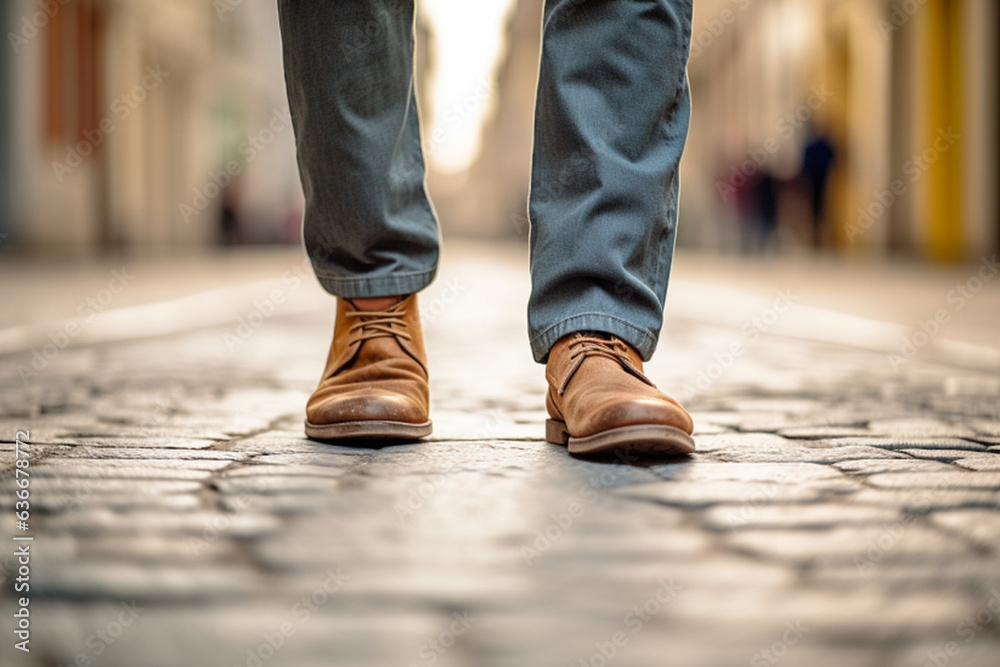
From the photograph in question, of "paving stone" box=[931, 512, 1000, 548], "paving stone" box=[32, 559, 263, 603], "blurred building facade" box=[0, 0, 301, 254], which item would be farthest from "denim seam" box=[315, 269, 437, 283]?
"blurred building facade" box=[0, 0, 301, 254]

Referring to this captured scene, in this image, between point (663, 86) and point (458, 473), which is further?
point (663, 86)

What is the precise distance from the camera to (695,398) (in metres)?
2.67

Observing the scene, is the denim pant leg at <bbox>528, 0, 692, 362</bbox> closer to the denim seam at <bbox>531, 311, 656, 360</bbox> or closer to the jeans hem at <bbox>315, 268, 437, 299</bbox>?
the denim seam at <bbox>531, 311, 656, 360</bbox>

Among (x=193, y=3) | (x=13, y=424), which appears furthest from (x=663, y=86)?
(x=193, y=3)

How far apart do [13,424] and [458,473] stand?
3.52 ft

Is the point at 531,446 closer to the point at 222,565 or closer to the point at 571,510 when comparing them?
the point at 571,510

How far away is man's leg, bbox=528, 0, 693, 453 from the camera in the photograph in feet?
6.19

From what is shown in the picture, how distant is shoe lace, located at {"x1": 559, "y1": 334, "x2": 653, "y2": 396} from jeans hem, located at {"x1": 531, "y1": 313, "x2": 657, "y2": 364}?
16mm

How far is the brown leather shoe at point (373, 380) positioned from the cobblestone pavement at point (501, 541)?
0.15 feet

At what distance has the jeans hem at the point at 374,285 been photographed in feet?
6.73

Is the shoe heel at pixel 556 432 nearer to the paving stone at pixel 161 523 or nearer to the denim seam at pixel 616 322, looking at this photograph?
the denim seam at pixel 616 322

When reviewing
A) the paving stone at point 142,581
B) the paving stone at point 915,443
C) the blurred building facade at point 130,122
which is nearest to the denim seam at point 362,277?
the paving stone at point 915,443

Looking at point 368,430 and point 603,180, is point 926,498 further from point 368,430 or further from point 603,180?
point 368,430

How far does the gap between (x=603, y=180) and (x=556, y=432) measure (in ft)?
1.53
